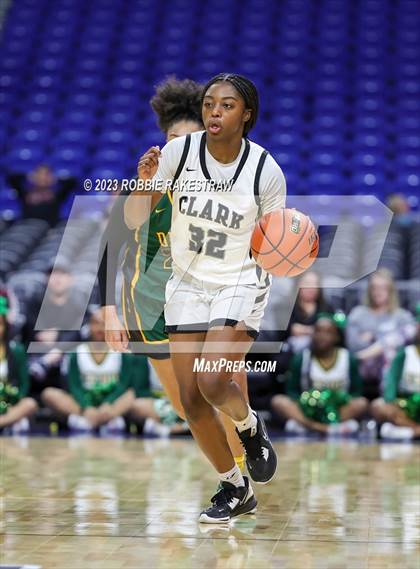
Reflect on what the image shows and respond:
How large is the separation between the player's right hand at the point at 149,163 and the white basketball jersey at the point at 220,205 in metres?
0.14

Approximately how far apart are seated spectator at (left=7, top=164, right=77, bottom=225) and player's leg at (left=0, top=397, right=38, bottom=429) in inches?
118

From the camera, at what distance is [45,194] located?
431 inches

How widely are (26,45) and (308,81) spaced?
4094 millimetres

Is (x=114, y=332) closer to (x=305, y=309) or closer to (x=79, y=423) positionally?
(x=79, y=423)

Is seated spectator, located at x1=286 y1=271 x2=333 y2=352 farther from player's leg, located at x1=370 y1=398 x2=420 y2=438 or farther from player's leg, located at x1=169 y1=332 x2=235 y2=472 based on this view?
player's leg, located at x1=169 y1=332 x2=235 y2=472

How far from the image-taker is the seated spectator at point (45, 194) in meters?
10.9

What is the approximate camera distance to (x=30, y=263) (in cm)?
1005

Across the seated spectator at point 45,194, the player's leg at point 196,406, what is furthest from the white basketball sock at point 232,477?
the seated spectator at point 45,194

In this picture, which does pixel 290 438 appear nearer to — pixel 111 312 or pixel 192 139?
pixel 111 312

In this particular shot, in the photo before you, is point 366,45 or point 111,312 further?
point 366,45

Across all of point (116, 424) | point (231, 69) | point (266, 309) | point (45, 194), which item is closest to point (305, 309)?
point (266, 309)

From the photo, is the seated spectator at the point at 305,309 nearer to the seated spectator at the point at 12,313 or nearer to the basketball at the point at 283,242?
the seated spectator at the point at 12,313

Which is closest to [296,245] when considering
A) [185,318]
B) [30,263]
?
[185,318]

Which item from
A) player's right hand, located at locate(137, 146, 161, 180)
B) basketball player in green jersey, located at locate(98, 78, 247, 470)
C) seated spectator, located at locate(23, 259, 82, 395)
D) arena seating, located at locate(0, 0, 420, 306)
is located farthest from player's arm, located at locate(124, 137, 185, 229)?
arena seating, located at locate(0, 0, 420, 306)
